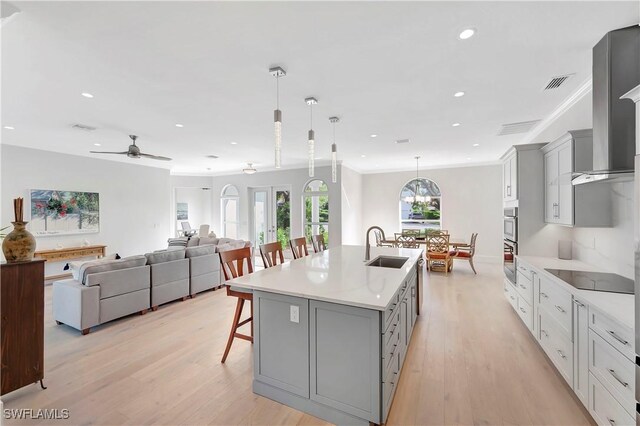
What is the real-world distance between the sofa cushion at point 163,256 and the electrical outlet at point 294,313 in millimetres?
3054

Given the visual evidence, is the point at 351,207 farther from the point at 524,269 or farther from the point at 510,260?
the point at 524,269

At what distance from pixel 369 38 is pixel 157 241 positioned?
8.26m

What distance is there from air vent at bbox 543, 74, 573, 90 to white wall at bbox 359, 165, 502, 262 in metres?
4.88

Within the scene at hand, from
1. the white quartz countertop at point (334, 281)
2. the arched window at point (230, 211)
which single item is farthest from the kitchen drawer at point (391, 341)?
the arched window at point (230, 211)

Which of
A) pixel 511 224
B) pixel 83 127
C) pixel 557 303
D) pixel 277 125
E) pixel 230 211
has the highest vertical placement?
pixel 83 127

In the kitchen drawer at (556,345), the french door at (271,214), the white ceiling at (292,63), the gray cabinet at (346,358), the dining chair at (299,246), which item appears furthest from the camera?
the french door at (271,214)

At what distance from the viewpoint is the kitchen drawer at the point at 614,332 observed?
1.41m

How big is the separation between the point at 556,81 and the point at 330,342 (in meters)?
3.53

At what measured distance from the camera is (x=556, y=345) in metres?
2.30

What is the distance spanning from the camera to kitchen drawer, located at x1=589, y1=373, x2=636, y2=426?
147cm

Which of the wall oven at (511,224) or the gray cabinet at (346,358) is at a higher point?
the wall oven at (511,224)

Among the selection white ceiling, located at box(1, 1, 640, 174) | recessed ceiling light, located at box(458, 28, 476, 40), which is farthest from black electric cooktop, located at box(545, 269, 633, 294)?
recessed ceiling light, located at box(458, 28, 476, 40)

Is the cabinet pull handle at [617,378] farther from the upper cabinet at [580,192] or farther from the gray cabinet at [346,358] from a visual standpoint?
the upper cabinet at [580,192]

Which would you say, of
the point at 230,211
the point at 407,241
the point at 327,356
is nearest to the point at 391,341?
the point at 327,356
